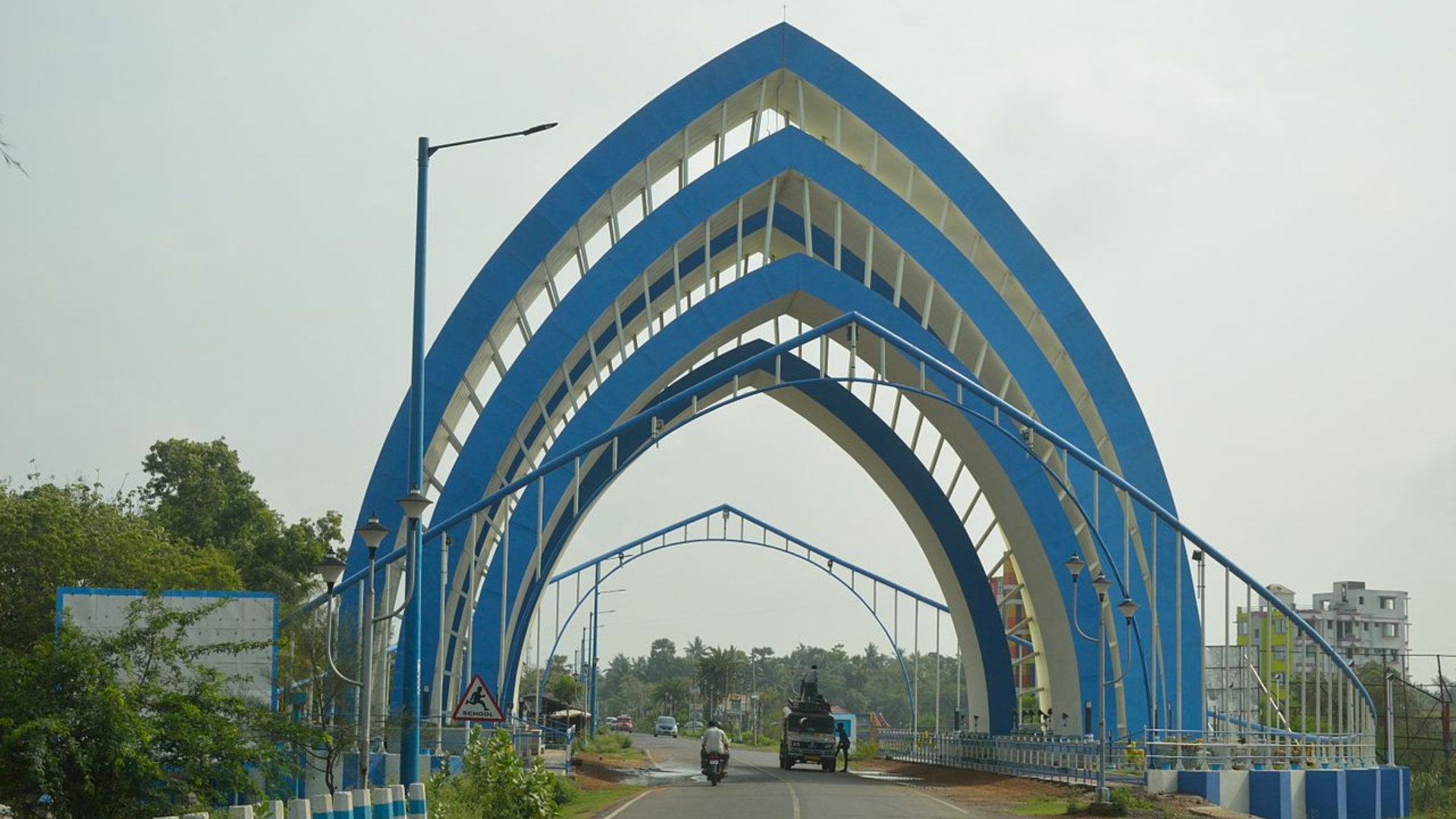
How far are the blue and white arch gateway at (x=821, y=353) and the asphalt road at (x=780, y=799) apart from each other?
6.06 metres

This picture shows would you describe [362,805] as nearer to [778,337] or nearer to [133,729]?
[133,729]

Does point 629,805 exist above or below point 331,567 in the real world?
below

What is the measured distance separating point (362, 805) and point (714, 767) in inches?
979

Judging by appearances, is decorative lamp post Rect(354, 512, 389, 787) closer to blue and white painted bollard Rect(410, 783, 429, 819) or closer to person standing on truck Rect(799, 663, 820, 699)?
blue and white painted bollard Rect(410, 783, 429, 819)

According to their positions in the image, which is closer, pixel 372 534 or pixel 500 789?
pixel 372 534

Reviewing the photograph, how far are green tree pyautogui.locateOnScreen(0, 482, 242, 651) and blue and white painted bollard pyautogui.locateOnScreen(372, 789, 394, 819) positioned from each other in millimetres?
26145

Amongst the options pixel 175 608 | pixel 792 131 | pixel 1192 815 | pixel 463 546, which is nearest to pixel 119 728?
pixel 175 608

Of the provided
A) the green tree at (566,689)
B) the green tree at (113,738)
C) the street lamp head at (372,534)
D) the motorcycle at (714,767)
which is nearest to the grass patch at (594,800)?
the motorcycle at (714,767)

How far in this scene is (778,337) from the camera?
161 ft

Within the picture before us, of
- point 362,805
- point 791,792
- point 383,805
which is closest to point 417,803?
point 383,805

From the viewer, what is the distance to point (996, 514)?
4719 cm

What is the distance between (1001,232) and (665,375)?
996cm

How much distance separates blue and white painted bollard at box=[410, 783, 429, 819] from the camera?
58.1 ft

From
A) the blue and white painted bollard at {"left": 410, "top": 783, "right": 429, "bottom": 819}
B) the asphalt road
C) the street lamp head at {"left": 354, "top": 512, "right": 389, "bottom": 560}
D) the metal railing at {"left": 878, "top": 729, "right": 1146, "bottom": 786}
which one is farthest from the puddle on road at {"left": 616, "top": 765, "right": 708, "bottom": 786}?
the blue and white painted bollard at {"left": 410, "top": 783, "right": 429, "bottom": 819}
